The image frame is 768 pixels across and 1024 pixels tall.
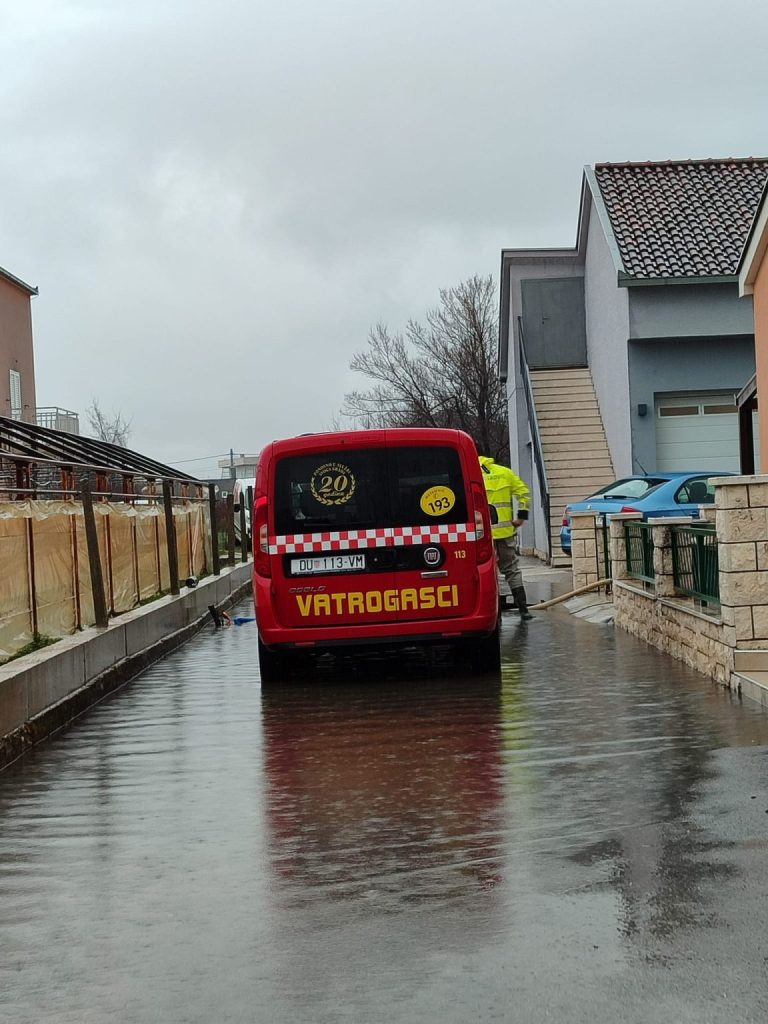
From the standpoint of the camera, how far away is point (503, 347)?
43.6 meters

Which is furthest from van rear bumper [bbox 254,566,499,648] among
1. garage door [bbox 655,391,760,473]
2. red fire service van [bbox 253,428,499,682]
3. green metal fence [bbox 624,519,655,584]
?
garage door [bbox 655,391,760,473]

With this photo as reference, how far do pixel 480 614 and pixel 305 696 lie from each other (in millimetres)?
1573

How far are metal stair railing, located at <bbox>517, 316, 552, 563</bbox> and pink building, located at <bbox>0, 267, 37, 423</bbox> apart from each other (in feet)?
63.4

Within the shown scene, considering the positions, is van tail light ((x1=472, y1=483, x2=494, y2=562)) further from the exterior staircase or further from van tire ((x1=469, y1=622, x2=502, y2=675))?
the exterior staircase

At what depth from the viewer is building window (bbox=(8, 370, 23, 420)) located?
50125 mm

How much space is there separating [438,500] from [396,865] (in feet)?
21.3

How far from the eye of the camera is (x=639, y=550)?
15.5 meters

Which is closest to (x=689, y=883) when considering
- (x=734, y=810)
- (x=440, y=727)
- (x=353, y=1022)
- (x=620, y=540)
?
(x=734, y=810)

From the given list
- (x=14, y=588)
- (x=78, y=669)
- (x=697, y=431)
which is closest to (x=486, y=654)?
(x=78, y=669)

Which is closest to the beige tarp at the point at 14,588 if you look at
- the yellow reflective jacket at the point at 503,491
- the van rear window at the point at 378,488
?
the van rear window at the point at 378,488

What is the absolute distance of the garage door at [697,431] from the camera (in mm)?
30516

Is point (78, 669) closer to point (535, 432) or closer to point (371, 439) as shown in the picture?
point (371, 439)

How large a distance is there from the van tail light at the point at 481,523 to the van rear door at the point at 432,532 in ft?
0.14

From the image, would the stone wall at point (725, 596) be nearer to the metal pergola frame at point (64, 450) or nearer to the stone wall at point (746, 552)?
the stone wall at point (746, 552)
